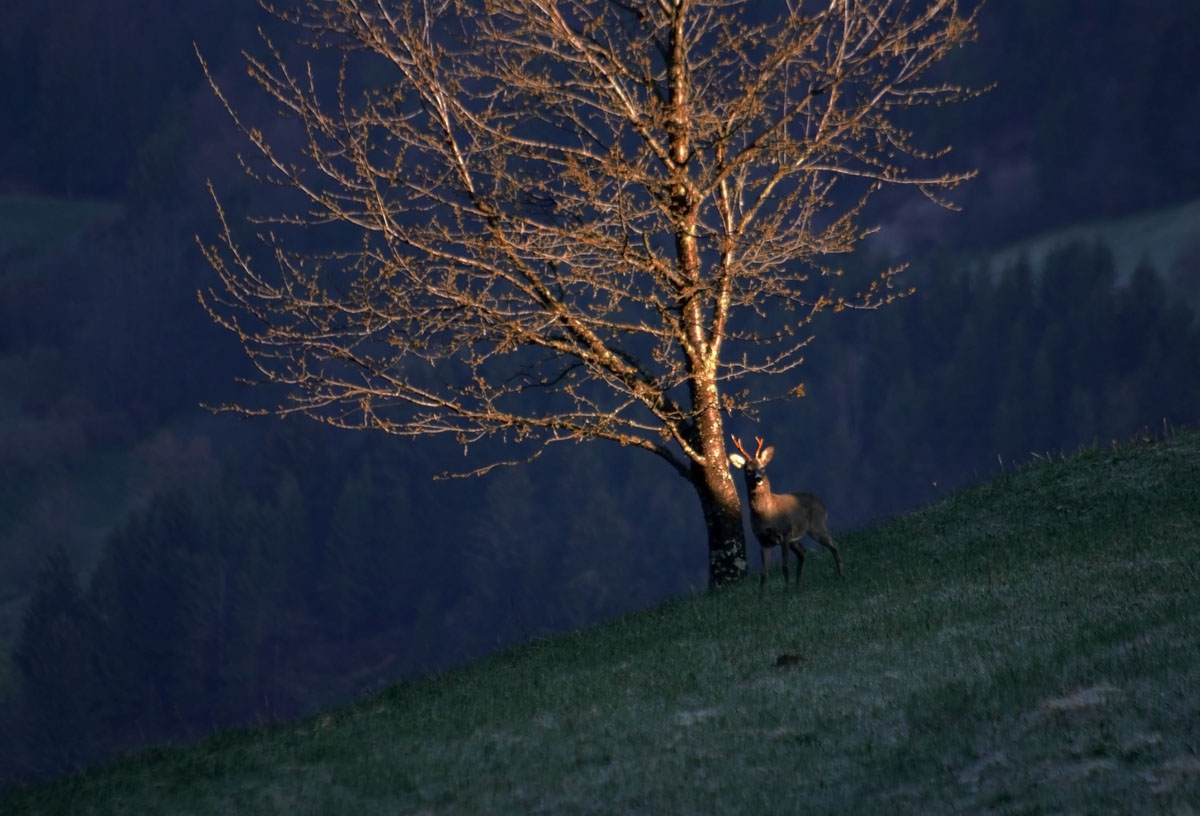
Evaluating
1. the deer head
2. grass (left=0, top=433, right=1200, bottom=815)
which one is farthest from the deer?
grass (left=0, top=433, right=1200, bottom=815)

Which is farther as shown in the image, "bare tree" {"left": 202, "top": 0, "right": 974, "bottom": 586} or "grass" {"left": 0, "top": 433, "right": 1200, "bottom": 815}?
"bare tree" {"left": 202, "top": 0, "right": 974, "bottom": 586}

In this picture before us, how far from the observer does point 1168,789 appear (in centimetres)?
639

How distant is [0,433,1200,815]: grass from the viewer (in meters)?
7.53

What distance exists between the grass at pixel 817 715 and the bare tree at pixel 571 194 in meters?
3.57

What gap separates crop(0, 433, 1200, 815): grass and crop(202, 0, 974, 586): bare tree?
11.7ft

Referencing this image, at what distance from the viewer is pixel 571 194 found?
57.5 feet

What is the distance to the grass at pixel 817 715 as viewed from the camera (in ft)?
24.7

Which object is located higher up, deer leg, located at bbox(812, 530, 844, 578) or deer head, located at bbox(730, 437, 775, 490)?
deer head, located at bbox(730, 437, 775, 490)

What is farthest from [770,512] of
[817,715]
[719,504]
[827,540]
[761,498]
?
[817,715]

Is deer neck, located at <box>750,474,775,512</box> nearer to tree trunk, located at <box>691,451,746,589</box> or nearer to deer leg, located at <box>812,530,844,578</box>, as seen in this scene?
deer leg, located at <box>812,530,844,578</box>

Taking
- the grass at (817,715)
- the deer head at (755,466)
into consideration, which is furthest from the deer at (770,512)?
the grass at (817,715)

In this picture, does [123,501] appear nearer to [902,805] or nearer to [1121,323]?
[1121,323]

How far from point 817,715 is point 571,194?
9.66 meters

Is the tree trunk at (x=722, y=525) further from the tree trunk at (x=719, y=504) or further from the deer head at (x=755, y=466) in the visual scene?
the deer head at (x=755, y=466)
